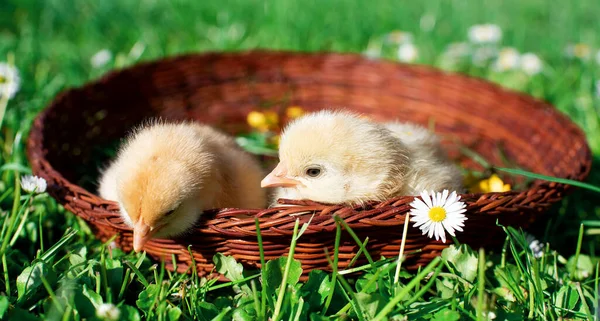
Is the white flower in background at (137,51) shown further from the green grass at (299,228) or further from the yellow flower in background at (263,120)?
the yellow flower in background at (263,120)

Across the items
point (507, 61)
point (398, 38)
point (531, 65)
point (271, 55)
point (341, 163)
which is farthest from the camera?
point (398, 38)

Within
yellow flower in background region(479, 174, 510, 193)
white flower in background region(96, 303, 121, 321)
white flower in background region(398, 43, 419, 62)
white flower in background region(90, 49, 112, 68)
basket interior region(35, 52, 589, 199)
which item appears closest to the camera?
white flower in background region(96, 303, 121, 321)

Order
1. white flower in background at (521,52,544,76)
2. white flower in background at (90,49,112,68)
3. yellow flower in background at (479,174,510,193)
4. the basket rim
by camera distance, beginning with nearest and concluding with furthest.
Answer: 1. the basket rim
2. yellow flower in background at (479,174,510,193)
3. white flower in background at (90,49,112,68)
4. white flower in background at (521,52,544,76)

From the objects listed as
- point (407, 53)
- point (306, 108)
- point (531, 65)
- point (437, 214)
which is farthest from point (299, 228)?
point (531, 65)

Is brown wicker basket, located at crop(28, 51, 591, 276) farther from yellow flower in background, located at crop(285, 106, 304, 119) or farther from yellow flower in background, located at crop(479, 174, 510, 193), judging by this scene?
yellow flower in background, located at crop(479, 174, 510, 193)

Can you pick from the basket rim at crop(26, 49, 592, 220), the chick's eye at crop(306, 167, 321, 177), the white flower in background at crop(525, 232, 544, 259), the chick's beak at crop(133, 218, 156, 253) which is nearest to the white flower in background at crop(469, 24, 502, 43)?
the basket rim at crop(26, 49, 592, 220)

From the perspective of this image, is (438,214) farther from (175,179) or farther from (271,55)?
(271,55)

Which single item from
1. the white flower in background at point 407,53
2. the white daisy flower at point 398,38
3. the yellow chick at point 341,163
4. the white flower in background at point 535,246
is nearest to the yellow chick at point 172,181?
the yellow chick at point 341,163
